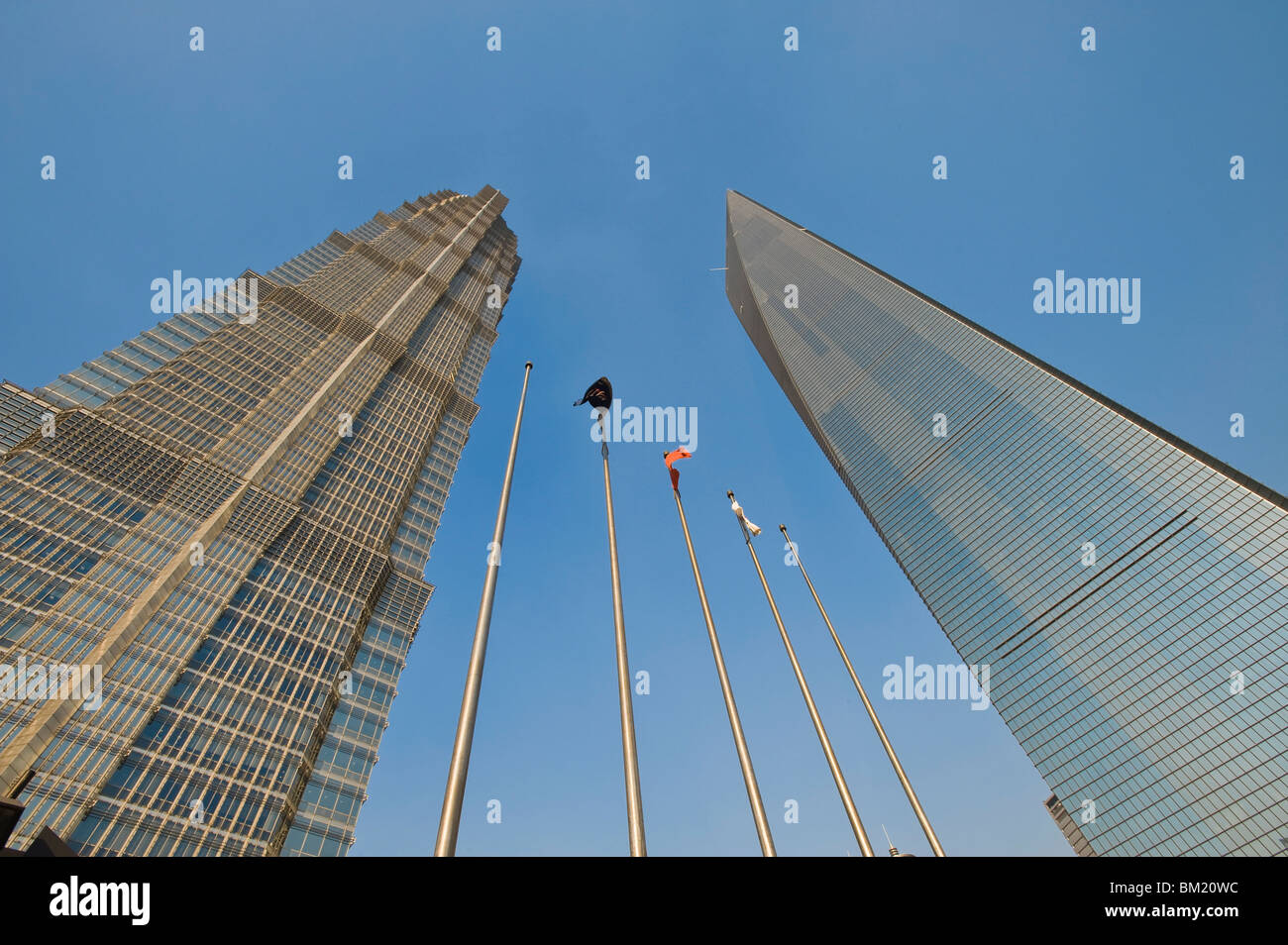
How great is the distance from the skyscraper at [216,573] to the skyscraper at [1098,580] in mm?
90090

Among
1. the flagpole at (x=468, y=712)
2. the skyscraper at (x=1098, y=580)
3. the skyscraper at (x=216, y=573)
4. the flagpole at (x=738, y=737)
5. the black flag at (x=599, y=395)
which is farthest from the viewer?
the skyscraper at (x=1098, y=580)

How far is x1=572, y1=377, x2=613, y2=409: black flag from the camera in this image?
26.2 m

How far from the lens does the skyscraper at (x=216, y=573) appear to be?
4950 cm

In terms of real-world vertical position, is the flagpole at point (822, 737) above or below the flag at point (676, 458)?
below

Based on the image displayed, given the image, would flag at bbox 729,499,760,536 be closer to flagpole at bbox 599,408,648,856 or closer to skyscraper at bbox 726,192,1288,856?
flagpole at bbox 599,408,648,856

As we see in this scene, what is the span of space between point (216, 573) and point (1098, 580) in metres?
115

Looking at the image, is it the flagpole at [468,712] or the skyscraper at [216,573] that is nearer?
the flagpole at [468,712]

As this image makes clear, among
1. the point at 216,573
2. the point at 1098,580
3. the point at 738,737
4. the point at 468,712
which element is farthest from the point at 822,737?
the point at 1098,580

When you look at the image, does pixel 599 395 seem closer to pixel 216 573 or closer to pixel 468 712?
pixel 468 712

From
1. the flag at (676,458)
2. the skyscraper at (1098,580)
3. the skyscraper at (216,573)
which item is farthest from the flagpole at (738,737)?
the skyscraper at (1098,580)

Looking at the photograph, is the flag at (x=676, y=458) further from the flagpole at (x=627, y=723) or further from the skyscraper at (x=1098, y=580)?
the skyscraper at (x=1098, y=580)

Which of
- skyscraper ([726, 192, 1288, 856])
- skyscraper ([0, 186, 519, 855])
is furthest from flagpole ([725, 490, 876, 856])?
skyscraper ([726, 192, 1288, 856])

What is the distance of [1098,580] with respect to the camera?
99.0 meters

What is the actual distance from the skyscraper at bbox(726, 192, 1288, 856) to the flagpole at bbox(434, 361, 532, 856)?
3951 inches
